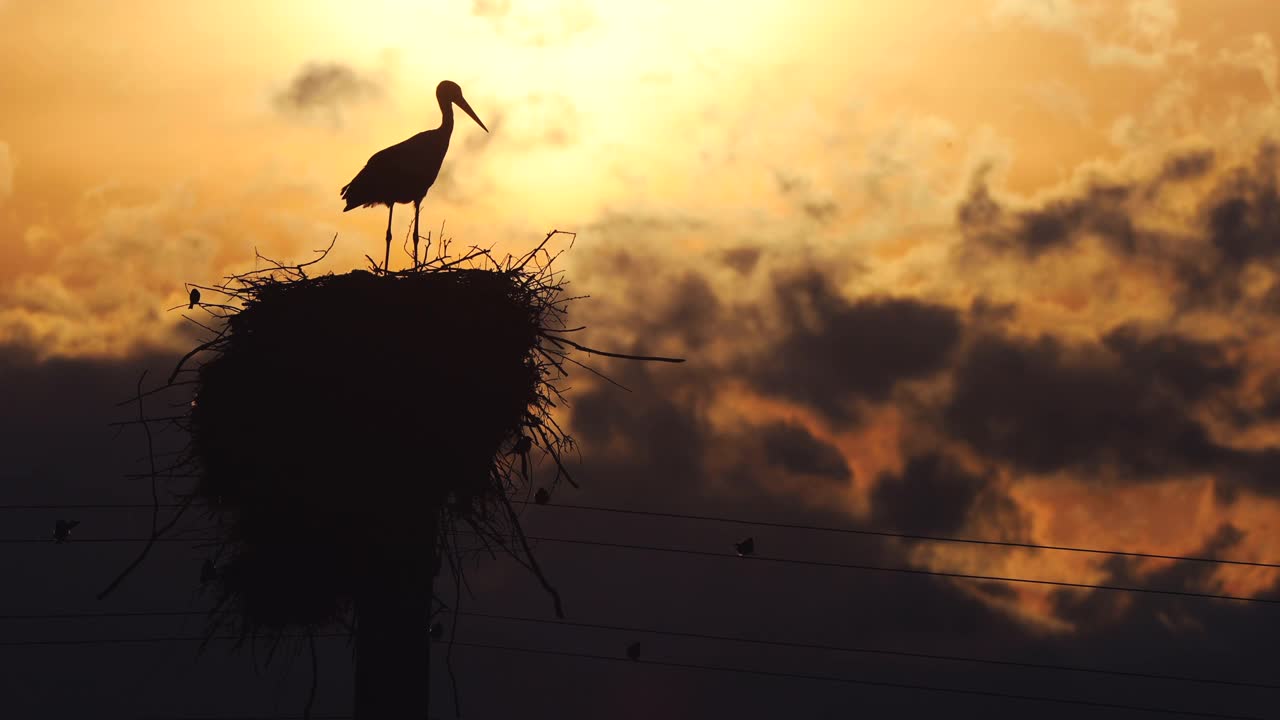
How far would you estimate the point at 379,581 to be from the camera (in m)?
7.78

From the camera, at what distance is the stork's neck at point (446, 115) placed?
16.1 metres

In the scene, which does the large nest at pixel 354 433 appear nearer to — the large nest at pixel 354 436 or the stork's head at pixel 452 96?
the large nest at pixel 354 436

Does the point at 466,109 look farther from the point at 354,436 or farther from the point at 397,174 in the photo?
the point at 354,436

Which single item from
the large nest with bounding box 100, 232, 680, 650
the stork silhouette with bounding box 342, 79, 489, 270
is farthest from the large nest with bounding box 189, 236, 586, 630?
the stork silhouette with bounding box 342, 79, 489, 270

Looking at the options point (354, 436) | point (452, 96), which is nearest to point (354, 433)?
point (354, 436)

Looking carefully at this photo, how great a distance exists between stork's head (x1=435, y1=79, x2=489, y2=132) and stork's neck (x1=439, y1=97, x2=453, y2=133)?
0.04 metres

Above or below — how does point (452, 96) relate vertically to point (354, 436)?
above

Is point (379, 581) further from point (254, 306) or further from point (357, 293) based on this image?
point (254, 306)

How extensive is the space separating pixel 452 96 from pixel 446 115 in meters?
0.94

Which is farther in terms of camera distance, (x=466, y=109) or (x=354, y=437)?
(x=466, y=109)

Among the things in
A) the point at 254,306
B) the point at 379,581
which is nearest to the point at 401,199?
the point at 254,306

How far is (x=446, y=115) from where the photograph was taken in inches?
642

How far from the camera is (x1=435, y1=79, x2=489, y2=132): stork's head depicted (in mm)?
16859

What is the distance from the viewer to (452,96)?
1714 cm
